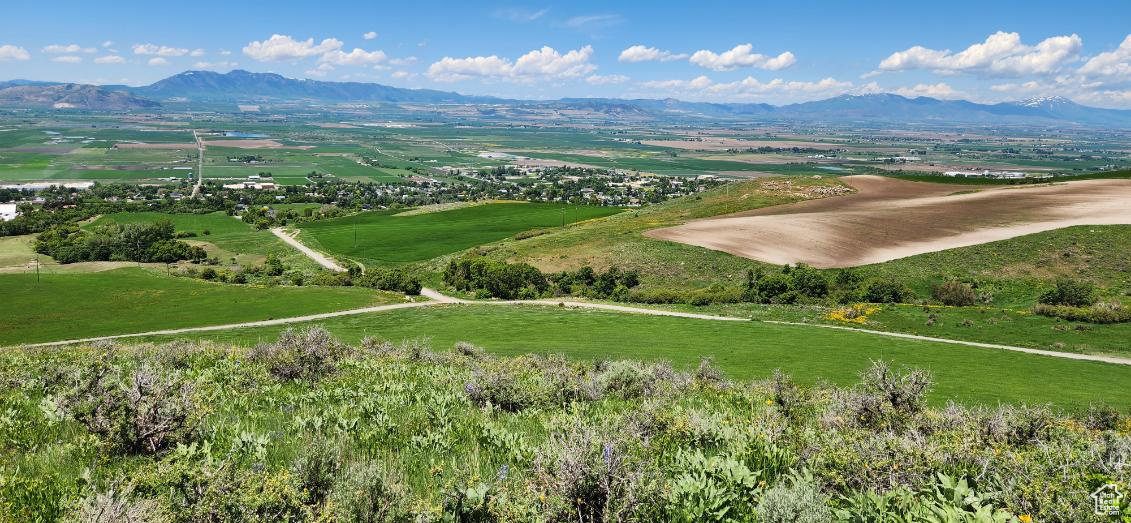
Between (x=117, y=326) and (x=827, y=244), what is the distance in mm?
75041

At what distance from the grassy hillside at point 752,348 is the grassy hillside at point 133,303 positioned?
8.76 m

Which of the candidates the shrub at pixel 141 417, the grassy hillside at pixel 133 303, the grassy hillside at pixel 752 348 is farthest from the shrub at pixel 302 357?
the grassy hillside at pixel 133 303

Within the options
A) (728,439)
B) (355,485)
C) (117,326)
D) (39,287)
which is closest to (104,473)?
(355,485)

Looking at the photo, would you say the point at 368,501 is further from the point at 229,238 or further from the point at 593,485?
the point at 229,238

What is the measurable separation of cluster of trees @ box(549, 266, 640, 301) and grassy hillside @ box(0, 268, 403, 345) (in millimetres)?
19557

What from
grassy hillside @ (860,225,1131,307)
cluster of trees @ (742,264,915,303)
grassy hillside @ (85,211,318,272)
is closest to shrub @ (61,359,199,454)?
cluster of trees @ (742,264,915,303)

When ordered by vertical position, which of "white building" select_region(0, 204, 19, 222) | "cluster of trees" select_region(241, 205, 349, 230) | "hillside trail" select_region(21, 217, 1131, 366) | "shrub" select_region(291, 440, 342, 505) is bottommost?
"white building" select_region(0, 204, 19, 222)

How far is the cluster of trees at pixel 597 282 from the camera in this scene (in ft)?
210

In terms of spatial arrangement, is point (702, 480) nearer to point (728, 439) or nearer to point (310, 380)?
point (728, 439)

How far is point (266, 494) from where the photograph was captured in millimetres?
4703

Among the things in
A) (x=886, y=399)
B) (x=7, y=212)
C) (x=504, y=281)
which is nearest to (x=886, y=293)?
(x=504, y=281)

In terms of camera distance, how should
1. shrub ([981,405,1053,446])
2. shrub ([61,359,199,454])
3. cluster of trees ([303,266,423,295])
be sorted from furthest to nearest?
cluster of trees ([303,266,423,295]), shrub ([981,405,1053,446]), shrub ([61,359,199,454])

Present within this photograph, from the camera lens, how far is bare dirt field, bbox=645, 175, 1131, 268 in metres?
68.4

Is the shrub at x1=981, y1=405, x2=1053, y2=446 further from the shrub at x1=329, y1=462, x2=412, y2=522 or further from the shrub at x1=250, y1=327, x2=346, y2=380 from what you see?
the shrub at x1=250, y1=327, x2=346, y2=380
